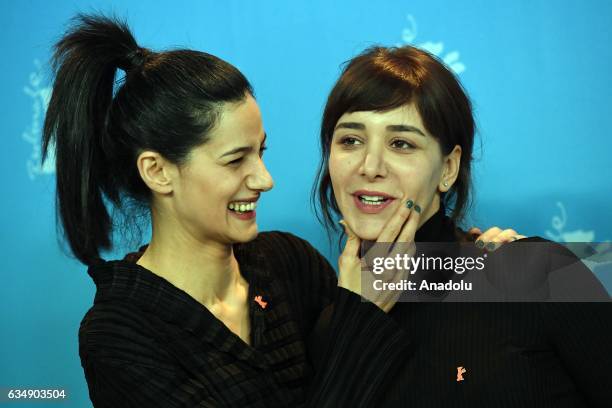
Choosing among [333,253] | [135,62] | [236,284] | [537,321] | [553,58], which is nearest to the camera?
[537,321]

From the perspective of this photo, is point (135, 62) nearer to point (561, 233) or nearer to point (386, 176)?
point (386, 176)

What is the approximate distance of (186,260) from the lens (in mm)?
1494

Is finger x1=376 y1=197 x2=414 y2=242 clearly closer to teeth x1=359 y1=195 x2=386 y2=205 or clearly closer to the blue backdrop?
teeth x1=359 y1=195 x2=386 y2=205

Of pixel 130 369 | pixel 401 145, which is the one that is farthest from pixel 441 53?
pixel 130 369

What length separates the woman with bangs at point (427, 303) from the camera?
4.33ft

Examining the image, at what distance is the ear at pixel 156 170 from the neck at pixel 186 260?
3.5 inches

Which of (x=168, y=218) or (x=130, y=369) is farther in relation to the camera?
(x=168, y=218)

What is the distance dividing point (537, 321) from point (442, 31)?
951mm

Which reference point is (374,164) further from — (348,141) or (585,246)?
(585,246)

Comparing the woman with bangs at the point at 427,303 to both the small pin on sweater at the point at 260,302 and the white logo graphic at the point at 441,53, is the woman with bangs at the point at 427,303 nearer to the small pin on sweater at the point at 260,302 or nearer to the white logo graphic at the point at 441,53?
the small pin on sweater at the point at 260,302

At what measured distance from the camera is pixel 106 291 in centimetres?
143

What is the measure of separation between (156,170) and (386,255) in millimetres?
474

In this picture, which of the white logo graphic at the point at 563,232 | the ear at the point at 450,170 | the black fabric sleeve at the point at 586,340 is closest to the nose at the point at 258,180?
the ear at the point at 450,170

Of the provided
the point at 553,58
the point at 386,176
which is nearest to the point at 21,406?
the point at 386,176
